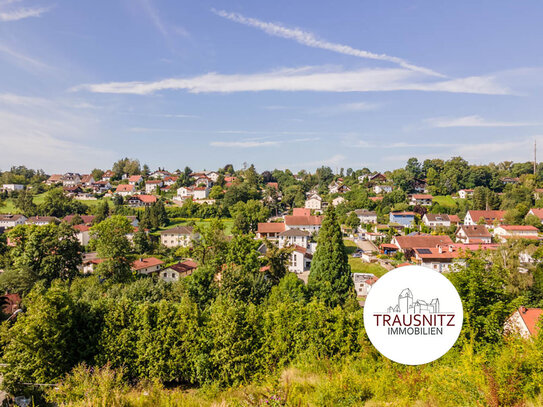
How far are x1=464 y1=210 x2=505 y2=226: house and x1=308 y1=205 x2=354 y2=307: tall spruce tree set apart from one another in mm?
32709

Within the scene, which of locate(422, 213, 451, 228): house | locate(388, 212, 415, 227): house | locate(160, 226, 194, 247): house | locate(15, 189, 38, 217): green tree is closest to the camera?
locate(160, 226, 194, 247): house

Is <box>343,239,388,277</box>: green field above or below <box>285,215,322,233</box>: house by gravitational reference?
below

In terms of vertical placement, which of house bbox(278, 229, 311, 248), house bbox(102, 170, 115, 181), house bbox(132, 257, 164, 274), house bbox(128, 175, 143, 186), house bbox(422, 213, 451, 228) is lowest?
house bbox(132, 257, 164, 274)

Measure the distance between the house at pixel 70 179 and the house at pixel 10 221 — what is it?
30.0 meters

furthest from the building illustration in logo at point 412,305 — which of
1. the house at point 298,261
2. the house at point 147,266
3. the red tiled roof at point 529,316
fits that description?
the house at point 298,261

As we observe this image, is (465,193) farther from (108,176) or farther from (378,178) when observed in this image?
(108,176)

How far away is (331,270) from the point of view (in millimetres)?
15641

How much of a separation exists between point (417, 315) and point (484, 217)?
4514 cm

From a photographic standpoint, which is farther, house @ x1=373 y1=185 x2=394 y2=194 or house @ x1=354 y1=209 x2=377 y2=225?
house @ x1=373 y1=185 x2=394 y2=194

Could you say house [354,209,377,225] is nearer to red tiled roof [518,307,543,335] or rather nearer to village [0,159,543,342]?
village [0,159,543,342]

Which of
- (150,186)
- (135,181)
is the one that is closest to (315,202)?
(150,186)

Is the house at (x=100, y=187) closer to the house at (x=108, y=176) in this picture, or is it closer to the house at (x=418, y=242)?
the house at (x=108, y=176)

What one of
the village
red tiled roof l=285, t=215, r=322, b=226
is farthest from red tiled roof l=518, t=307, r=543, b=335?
red tiled roof l=285, t=215, r=322, b=226

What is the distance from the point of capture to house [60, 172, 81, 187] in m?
74.2
